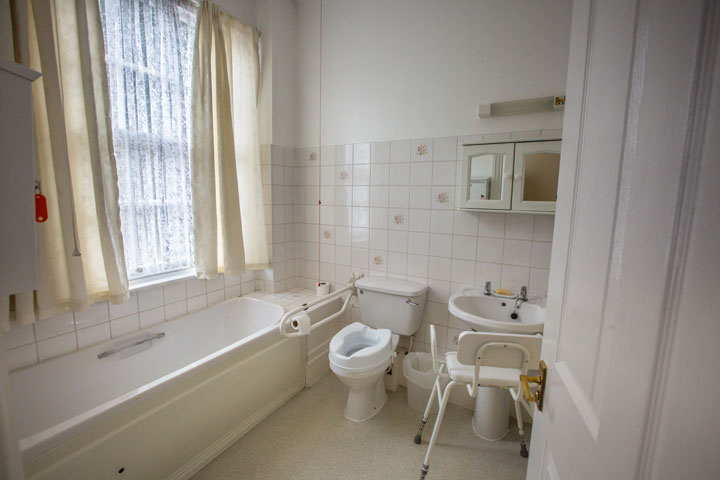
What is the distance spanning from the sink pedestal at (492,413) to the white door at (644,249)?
1226mm

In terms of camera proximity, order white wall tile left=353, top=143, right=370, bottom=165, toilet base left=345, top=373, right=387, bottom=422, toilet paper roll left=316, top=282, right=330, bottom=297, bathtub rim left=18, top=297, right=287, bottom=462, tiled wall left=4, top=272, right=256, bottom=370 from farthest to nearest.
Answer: toilet paper roll left=316, top=282, right=330, bottom=297
white wall tile left=353, top=143, right=370, bottom=165
toilet base left=345, top=373, right=387, bottom=422
tiled wall left=4, top=272, right=256, bottom=370
bathtub rim left=18, top=297, right=287, bottom=462

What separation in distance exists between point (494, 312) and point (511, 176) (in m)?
0.77

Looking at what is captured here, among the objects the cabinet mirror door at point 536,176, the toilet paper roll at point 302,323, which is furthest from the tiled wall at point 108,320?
the cabinet mirror door at point 536,176

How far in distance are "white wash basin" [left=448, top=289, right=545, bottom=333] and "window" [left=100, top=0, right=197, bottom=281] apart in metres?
1.76

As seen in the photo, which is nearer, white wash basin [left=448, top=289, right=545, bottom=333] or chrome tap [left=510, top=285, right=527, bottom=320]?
white wash basin [left=448, top=289, right=545, bottom=333]

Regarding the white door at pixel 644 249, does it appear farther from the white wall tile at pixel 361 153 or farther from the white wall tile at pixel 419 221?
the white wall tile at pixel 361 153

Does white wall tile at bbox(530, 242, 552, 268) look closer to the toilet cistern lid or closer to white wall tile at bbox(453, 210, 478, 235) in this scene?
white wall tile at bbox(453, 210, 478, 235)

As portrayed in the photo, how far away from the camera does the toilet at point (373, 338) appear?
5.53ft

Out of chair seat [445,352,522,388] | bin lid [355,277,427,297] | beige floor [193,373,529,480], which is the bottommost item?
beige floor [193,373,529,480]

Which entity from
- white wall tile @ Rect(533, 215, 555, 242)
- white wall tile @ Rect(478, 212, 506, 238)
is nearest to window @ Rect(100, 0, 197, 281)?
white wall tile @ Rect(478, 212, 506, 238)

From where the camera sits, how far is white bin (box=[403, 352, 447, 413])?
186cm

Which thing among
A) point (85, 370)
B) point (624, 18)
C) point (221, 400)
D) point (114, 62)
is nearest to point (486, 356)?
point (624, 18)

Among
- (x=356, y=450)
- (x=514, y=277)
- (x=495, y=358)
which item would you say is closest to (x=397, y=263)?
(x=514, y=277)

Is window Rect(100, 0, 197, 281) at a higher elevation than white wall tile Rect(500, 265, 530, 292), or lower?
higher
